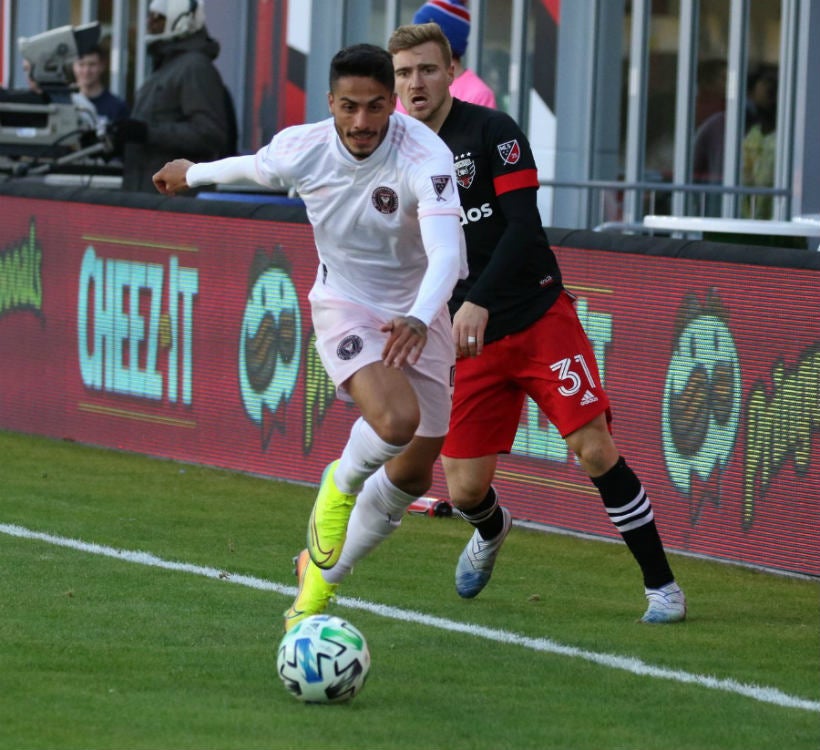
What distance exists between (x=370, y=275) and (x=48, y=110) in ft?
26.6

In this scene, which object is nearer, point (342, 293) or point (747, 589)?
point (342, 293)

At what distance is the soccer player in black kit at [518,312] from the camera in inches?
259

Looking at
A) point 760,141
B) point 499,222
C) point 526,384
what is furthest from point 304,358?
point 760,141

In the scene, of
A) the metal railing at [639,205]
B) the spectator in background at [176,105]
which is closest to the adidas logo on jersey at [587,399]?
the spectator in background at [176,105]

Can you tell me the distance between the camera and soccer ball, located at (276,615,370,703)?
17.1 feet

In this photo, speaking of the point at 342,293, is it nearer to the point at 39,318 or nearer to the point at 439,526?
the point at 439,526

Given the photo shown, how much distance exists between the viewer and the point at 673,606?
666 cm

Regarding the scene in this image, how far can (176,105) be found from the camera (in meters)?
12.1

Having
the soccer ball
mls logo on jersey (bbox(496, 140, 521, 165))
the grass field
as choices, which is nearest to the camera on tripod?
the grass field

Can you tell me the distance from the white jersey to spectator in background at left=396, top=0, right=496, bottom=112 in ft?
7.58

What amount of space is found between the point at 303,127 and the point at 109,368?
5.30 metres

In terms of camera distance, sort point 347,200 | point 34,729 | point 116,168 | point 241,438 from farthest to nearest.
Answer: point 116,168 → point 241,438 → point 347,200 → point 34,729

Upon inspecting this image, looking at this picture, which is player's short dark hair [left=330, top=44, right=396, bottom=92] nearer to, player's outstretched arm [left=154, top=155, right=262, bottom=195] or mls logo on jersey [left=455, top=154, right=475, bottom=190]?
player's outstretched arm [left=154, top=155, right=262, bottom=195]

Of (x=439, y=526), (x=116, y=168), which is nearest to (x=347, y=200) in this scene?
(x=439, y=526)
